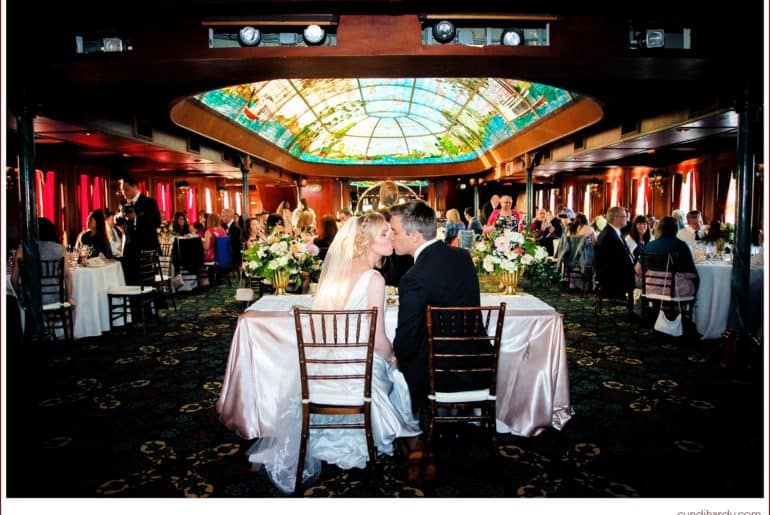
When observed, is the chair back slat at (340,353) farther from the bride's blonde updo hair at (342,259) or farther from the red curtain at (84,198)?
the red curtain at (84,198)

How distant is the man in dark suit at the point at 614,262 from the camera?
270 inches

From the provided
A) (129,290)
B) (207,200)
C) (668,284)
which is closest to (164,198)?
(207,200)

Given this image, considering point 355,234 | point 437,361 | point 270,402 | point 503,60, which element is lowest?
point 270,402

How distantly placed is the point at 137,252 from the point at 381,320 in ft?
17.6

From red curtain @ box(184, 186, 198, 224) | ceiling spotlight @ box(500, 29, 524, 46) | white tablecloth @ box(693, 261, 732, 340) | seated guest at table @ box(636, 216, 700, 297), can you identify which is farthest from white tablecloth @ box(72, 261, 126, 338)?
red curtain @ box(184, 186, 198, 224)

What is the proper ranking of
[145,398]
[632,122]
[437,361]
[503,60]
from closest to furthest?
[437,361] → [145,398] → [503,60] → [632,122]

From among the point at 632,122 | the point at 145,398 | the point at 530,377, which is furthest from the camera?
the point at 632,122

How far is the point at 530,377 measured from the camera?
134 inches

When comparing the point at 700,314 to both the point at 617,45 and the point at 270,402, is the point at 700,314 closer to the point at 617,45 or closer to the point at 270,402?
the point at 617,45

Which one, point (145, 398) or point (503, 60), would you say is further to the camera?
point (503, 60)

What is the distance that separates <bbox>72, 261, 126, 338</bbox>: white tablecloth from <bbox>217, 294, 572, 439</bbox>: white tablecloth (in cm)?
357

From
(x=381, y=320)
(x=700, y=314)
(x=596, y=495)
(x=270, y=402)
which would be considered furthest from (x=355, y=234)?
(x=700, y=314)

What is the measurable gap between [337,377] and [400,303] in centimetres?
49

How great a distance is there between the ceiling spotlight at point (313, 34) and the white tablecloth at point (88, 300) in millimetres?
3887
